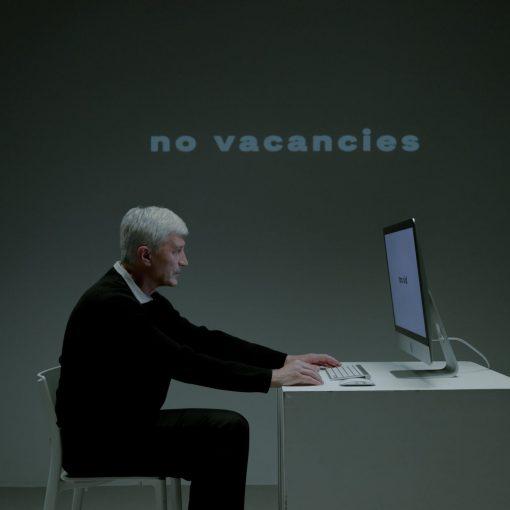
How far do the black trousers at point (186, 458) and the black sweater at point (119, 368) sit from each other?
64mm

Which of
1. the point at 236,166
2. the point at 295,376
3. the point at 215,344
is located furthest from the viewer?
the point at 236,166

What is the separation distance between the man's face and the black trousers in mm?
514

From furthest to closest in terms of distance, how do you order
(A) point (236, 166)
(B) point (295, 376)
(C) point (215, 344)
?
(A) point (236, 166)
(C) point (215, 344)
(B) point (295, 376)

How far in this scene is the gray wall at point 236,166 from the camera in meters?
3.61

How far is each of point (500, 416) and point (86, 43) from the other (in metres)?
2.90

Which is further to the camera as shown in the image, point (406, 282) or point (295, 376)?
point (406, 282)

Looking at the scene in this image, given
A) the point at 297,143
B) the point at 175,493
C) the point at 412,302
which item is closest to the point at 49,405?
the point at 175,493

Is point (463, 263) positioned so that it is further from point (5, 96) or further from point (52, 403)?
point (5, 96)

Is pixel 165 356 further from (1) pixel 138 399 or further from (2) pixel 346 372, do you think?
(2) pixel 346 372

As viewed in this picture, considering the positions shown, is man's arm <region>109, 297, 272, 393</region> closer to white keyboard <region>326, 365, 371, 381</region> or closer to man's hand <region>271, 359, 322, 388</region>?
man's hand <region>271, 359, 322, 388</region>

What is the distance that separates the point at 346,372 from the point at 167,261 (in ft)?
2.41

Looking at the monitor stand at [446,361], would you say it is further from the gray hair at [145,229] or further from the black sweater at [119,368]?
the gray hair at [145,229]

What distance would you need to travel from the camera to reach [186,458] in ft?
6.67

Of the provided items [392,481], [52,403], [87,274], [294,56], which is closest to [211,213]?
[87,274]
